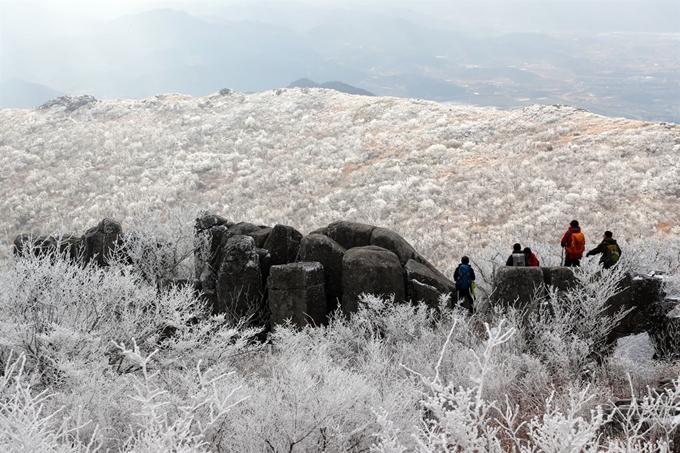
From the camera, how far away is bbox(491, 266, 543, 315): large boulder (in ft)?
32.6

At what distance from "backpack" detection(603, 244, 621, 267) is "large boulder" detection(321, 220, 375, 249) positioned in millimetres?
5441

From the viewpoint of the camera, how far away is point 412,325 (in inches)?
397

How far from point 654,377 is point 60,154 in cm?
4500

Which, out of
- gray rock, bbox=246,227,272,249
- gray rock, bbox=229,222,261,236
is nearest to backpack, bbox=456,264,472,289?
gray rock, bbox=246,227,272,249

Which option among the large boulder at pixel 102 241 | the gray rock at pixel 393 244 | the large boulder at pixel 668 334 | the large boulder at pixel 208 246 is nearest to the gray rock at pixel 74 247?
the large boulder at pixel 102 241

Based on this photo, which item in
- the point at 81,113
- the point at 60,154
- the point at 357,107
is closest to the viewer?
the point at 60,154

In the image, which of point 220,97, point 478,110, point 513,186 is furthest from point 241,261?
point 220,97

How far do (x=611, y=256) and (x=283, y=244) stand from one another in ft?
25.4

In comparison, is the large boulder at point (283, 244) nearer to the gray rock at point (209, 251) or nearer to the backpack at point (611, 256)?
the gray rock at point (209, 251)

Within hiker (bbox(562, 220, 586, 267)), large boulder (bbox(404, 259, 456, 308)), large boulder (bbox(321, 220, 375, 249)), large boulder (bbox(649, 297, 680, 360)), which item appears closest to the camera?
large boulder (bbox(649, 297, 680, 360))

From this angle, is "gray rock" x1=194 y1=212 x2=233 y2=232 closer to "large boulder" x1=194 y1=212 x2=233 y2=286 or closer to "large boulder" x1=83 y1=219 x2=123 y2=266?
"large boulder" x1=194 y1=212 x2=233 y2=286

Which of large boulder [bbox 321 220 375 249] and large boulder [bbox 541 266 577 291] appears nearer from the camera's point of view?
large boulder [bbox 541 266 577 291]

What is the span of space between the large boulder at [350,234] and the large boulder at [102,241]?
5963mm

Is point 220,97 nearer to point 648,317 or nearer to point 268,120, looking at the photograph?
point 268,120
